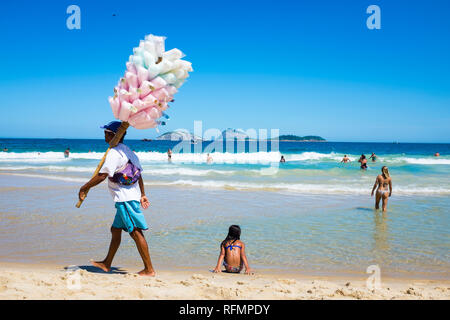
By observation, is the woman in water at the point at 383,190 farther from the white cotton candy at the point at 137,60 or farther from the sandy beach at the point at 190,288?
the white cotton candy at the point at 137,60

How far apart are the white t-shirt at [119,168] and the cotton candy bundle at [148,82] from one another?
1.40 feet

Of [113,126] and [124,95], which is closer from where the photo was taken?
[124,95]

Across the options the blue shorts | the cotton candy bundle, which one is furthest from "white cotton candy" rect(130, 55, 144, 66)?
the blue shorts

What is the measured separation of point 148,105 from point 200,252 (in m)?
3.13

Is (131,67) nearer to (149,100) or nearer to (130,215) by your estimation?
(149,100)

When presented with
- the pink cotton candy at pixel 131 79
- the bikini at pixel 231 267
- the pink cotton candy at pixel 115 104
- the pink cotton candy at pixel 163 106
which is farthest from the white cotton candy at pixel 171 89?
the bikini at pixel 231 267

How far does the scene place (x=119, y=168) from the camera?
422 centimetres

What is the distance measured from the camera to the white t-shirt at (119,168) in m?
4.11

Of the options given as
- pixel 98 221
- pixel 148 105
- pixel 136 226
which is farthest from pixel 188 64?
pixel 98 221

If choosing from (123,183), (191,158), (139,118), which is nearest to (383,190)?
(123,183)

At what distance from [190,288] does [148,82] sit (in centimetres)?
228

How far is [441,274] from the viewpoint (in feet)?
17.5

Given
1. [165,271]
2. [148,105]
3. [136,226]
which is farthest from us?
[165,271]
